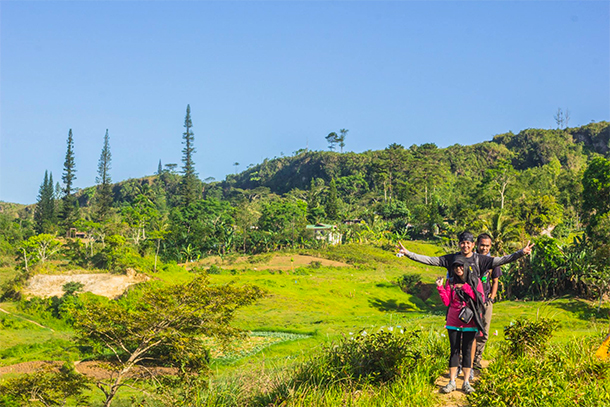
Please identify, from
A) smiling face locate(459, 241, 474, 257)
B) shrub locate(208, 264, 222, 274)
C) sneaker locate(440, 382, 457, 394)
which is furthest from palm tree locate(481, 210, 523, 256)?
sneaker locate(440, 382, 457, 394)

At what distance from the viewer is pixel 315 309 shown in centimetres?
Answer: 3023

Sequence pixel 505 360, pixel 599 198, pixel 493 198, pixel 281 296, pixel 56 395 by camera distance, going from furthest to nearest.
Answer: pixel 493 198, pixel 281 296, pixel 599 198, pixel 56 395, pixel 505 360

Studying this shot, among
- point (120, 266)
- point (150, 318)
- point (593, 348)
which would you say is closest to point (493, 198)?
point (120, 266)

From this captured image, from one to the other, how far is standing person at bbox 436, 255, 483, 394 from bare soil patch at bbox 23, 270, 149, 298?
27997mm

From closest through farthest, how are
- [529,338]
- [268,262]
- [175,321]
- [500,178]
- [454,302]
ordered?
[454,302] → [529,338] → [175,321] → [268,262] → [500,178]

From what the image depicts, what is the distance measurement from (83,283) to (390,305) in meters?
18.2

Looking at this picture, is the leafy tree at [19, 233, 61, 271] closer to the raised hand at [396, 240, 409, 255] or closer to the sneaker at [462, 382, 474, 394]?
the raised hand at [396, 240, 409, 255]

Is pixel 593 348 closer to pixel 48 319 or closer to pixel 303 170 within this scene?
pixel 48 319

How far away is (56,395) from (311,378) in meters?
9.06

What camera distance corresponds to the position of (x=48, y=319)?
25.9m

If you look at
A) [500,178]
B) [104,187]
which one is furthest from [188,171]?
[500,178]

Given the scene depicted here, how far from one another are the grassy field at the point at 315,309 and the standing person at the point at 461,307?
0.35m

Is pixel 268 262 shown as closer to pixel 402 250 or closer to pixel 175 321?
pixel 175 321

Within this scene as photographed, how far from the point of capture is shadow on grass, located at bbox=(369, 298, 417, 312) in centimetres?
3061
